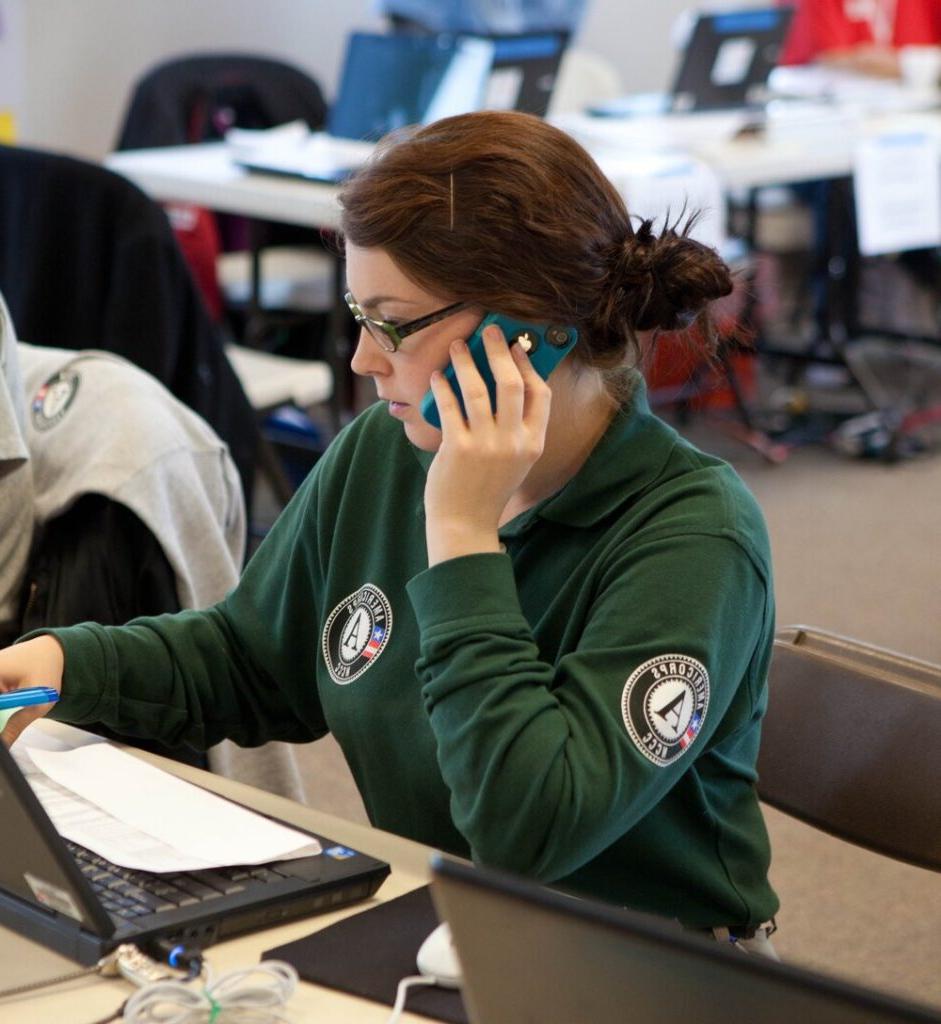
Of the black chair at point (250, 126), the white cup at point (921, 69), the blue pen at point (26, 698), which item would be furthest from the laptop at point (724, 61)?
the blue pen at point (26, 698)

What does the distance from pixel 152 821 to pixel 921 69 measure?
15.0 feet

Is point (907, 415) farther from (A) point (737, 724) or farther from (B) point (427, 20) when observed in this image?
(A) point (737, 724)

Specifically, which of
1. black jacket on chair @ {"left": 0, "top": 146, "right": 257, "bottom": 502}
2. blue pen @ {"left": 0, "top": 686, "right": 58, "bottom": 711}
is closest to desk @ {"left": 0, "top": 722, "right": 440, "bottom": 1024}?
blue pen @ {"left": 0, "top": 686, "right": 58, "bottom": 711}

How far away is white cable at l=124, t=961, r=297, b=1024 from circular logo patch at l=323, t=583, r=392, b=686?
0.38 metres

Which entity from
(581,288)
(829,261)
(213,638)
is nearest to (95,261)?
(213,638)

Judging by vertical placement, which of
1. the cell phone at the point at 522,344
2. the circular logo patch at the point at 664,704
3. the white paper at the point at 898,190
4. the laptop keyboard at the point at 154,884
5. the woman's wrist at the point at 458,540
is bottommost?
the white paper at the point at 898,190

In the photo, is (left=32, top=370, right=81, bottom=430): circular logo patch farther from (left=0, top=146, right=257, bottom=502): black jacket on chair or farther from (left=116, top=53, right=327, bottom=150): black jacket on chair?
(left=116, top=53, right=327, bottom=150): black jacket on chair

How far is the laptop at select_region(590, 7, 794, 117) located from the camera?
452cm

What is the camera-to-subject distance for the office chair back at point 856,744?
4.44 feet

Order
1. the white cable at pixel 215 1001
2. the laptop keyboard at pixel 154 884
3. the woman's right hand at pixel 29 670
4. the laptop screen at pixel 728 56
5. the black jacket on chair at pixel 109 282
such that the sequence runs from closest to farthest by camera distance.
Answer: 1. the white cable at pixel 215 1001
2. the laptop keyboard at pixel 154 884
3. the woman's right hand at pixel 29 670
4. the black jacket on chair at pixel 109 282
5. the laptop screen at pixel 728 56

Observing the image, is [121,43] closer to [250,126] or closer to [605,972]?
[250,126]

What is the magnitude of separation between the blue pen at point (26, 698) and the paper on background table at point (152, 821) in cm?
8

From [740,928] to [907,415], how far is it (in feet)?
12.6

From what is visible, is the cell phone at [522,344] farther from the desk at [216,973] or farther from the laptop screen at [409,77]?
the laptop screen at [409,77]
